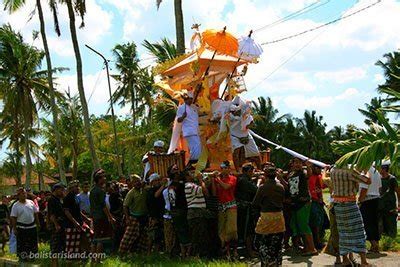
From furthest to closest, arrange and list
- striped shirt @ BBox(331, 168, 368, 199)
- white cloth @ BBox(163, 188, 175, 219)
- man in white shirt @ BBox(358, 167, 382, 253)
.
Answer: white cloth @ BBox(163, 188, 175, 219), man in white shirt @ BBox(358, 167, 382, 253), striped shirt @ BBox(331, 168, 368, 199)

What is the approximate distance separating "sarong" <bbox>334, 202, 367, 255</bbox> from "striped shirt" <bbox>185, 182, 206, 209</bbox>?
2507mm

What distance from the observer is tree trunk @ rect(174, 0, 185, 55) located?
17.0m

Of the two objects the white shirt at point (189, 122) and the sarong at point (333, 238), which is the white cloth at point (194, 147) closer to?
the white shirt at point (189, 122)

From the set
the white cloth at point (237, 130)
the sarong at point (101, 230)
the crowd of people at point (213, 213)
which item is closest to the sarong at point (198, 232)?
the crowd of people at point (213, 213)

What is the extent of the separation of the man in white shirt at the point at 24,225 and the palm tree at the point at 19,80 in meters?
23.5

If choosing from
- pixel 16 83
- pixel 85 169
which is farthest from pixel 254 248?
pixel 85 169

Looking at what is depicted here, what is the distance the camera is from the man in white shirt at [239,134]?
42.0ft

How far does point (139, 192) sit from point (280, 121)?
4206 cm

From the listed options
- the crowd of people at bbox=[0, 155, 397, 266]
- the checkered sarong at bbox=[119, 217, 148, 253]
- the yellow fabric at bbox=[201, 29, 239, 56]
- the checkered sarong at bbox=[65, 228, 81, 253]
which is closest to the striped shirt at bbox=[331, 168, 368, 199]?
the crowd of people at bbox=[0, 155, 397, 266]

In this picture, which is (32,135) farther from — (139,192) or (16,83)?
(139,192)

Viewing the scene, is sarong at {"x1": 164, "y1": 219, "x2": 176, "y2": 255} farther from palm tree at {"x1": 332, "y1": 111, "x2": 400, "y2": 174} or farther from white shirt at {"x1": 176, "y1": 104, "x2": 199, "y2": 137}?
palm tree at {"x1": 332, "y1": 111, "x2": 400, "y2": 174}

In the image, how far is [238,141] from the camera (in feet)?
42.1

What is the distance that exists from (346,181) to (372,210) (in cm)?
215

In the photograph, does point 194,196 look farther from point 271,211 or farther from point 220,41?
point 220,41
